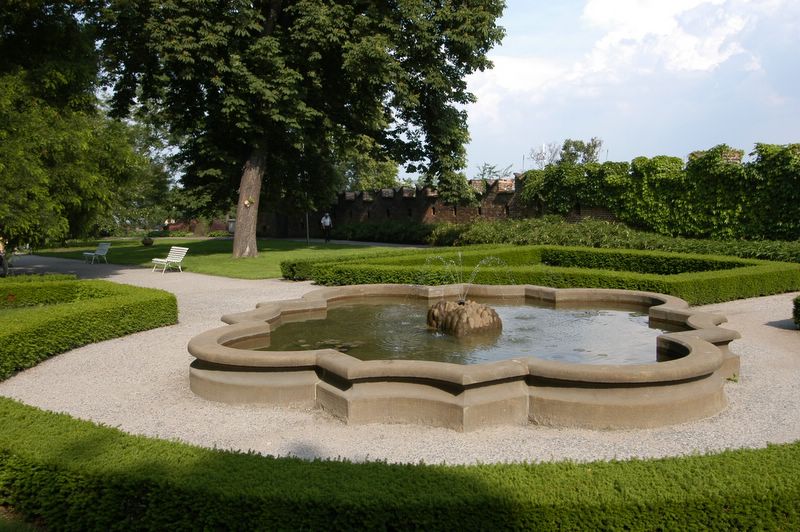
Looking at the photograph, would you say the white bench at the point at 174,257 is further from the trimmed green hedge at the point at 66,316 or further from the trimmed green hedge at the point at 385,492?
the trimmed green hedge at the point at 385,492

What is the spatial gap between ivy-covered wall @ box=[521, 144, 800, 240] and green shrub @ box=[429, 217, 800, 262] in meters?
1.19

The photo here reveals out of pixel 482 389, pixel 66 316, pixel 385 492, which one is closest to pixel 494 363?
pixel 482 389

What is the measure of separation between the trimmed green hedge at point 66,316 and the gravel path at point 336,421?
0.23 metres

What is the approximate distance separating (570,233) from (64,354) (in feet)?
Result: 55.5

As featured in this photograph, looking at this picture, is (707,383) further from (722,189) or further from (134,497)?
(722,189)

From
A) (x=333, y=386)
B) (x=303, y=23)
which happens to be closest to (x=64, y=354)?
(x=333, y=386)

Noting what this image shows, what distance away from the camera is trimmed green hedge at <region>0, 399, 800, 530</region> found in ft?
11.3

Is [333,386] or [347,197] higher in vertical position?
[347,197]

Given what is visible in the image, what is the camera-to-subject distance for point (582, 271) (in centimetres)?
1391

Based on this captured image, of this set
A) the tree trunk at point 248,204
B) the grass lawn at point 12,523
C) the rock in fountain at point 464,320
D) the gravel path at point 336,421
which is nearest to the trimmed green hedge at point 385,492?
the grass lawn at point 12,523

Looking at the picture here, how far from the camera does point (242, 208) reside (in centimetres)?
2352

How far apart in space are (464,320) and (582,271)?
21.1 feet

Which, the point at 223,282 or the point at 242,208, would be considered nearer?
the point at 223,282

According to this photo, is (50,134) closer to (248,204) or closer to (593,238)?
(248,204)
